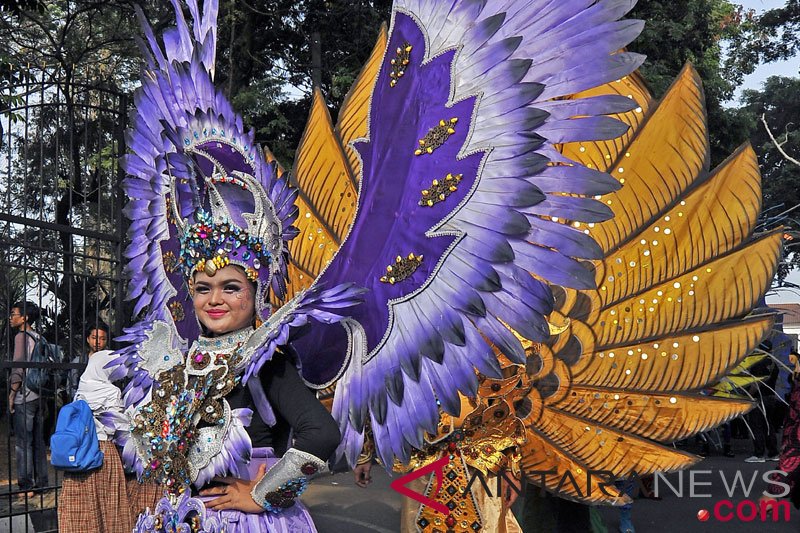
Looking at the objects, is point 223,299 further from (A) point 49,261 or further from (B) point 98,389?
(A) point 49,261

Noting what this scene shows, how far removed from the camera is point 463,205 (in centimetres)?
256

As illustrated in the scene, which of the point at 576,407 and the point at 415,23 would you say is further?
the point at 576,407

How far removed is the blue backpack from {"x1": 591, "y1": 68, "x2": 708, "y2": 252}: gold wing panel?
2.65 meters

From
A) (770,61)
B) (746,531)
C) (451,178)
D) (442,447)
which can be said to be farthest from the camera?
(770,61)

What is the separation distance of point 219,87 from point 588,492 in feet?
7.37

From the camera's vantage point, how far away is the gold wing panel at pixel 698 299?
3.47m

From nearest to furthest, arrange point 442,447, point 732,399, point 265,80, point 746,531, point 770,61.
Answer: point 732,399
point 442,447
point 746,531
point 265,80
point 770,61

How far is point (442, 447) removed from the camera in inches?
151

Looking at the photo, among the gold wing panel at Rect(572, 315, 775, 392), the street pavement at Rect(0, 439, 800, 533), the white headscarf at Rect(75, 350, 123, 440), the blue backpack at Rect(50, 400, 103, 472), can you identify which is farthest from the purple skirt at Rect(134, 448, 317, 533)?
the street pavement at Rect(0, 439, 800, 533)

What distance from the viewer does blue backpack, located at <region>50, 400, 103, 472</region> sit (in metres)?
4.34

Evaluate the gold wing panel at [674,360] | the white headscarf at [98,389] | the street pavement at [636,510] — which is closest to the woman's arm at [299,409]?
the gold wing panel at [674,360]

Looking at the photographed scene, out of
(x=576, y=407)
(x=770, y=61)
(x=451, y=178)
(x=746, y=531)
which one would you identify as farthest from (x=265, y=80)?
(x=770, y=61)

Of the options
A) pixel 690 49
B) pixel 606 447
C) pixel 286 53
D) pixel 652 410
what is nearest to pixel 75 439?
pixel 606 447

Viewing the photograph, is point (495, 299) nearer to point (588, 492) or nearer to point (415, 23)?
point (415, 23)
